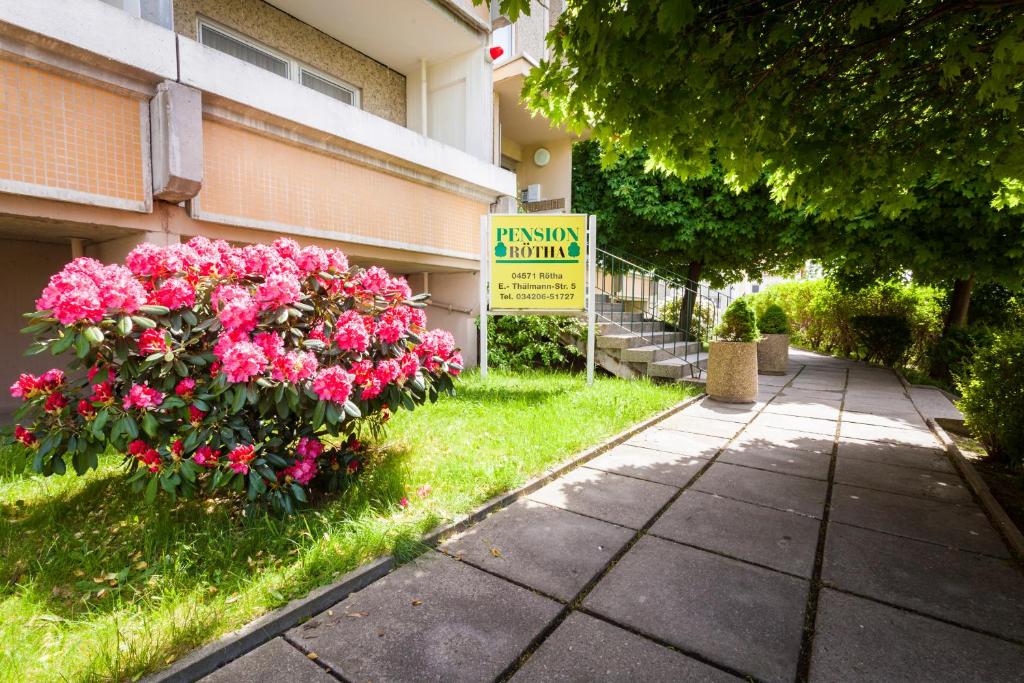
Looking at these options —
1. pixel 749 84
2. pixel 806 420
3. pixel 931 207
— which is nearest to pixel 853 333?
pixel 931 207

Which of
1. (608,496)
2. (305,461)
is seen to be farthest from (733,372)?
(305,461)

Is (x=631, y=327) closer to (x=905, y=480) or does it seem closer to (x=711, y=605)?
(x=905, y=480)

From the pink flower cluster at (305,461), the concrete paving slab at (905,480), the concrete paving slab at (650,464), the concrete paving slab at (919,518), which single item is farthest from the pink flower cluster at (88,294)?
the concrete paving slab at (905,480)

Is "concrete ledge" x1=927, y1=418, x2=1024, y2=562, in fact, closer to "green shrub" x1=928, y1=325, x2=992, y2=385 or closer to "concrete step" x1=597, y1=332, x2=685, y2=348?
"concrete step" x1=597, y1=332, x2=685, y2=348

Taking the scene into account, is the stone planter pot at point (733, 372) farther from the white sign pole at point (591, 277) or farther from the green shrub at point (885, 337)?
the green shrub at point (885, 337)

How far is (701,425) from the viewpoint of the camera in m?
5.30

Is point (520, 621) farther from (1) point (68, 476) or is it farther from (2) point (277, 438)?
(1) point (68, 476)

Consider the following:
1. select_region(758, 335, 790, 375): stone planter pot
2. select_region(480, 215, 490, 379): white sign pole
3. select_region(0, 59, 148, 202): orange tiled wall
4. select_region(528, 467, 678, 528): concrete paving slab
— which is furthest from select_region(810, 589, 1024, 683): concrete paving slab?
select_region(758, 335, 790, 375): stone planter pot

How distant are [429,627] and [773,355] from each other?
974cm

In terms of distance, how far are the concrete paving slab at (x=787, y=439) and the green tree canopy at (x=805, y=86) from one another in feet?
7.62

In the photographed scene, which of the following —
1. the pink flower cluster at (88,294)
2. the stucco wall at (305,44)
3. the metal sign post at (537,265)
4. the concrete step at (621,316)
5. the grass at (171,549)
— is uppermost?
the stucco wall at (305,44)

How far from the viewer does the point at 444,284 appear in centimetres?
789

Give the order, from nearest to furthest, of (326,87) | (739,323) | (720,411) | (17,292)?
(17,292) < (720,411) < (739,323) < (326,87)

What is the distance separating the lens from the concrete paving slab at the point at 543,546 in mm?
2326
